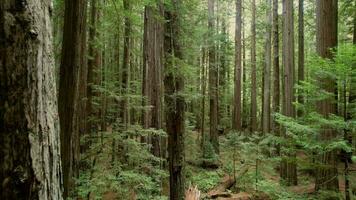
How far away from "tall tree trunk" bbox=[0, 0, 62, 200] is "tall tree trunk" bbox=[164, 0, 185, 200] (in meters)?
5.46

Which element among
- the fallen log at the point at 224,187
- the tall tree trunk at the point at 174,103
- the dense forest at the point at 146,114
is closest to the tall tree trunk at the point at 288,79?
the dense forest at the point at 146,114

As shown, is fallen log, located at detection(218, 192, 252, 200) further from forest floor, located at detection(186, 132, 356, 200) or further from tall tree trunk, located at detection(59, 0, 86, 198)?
tall tree trunk, located at detection(59, 0, 86, 198)

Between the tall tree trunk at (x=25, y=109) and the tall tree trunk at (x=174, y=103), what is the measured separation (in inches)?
215

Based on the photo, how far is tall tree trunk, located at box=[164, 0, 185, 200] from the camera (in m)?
7.11

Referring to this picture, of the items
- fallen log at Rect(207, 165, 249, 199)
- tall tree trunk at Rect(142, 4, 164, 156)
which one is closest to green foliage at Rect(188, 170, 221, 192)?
fallen log at Rect(207, 165, 249, 199)

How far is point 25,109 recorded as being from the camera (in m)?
1.52

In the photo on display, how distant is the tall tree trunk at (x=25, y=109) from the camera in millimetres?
1467

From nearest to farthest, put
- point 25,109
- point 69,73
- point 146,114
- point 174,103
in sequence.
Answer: point 25,109
point 69,73
point 174,103
point 146,114

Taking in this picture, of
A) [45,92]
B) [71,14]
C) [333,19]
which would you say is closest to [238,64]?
[333,19]

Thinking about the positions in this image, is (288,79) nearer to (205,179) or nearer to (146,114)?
(205,179)

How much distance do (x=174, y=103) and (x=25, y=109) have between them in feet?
18.6

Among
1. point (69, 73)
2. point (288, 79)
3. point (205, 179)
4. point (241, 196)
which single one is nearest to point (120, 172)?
point (69, 73)

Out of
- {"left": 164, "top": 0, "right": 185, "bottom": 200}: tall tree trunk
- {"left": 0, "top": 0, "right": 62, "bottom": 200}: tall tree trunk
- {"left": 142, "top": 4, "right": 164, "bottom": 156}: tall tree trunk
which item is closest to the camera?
{"left": 0, "top": 0, "right": 62, "bottom": 200}: tall tree trunk

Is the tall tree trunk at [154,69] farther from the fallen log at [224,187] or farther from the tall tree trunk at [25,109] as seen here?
the tall tree trunk at [25,109]
